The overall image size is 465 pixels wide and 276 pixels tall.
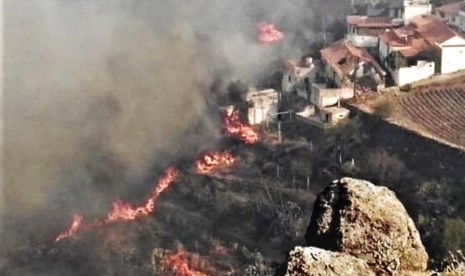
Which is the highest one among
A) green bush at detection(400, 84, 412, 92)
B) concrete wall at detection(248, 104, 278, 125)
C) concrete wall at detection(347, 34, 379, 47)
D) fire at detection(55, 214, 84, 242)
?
concrete wall at detection(347, 34, 379, 47)

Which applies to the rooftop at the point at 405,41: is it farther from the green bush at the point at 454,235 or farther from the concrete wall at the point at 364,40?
the green bush at the point at 454,235

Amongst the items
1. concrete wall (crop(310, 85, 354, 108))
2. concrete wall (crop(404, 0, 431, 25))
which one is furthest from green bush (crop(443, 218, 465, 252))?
concrete wall (crop(404, 0, 431, 25))

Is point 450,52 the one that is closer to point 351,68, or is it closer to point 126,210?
point 351,68

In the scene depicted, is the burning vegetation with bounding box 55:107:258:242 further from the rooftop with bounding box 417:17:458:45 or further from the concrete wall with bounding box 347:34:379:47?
the rooftop with bounding box 417:17:458:45

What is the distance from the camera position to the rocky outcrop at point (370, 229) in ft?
10.7

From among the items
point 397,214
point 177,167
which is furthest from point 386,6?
point 397,214

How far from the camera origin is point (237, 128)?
2355 cm

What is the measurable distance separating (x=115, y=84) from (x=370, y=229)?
24.3 metres

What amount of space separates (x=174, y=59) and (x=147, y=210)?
6.25 metres

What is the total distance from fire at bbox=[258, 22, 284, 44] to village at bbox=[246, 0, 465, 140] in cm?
151

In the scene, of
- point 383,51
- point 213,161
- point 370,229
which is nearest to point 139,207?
point 213,161

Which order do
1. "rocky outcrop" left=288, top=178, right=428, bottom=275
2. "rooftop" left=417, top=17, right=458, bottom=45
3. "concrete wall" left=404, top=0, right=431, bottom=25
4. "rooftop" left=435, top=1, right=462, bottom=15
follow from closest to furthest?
"rocky outcrop" left=288, top=178, right=428, bottom=275
"rooftop" left=417, top=17, right=458, bottom=45
"rooftop" left=435, top=1, right=462, bottom=15
"concrete wall" left=404, top=0, right=431, bottom=25

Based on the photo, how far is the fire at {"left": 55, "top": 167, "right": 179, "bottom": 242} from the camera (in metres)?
A: 22.7

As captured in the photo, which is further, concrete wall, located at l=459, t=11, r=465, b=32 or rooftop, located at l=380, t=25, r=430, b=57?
concrete wall, located at l=459, t=11, r=465, b=32
